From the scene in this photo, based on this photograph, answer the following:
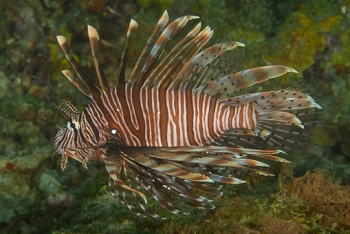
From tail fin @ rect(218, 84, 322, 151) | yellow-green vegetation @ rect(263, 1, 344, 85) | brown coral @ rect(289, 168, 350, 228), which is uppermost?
yellow-green vegetation @ rect(263, 1, 344, 85)

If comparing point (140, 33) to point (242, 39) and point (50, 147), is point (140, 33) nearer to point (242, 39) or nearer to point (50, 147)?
point (242, 39)

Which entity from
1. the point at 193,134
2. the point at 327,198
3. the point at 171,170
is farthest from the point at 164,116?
the point at 327,198

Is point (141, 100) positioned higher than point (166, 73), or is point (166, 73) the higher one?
point (166, 73)

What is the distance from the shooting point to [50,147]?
620 cm

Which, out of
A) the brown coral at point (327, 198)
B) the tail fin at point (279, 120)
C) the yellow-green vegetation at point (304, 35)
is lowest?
the brown coral at point (327, 198)

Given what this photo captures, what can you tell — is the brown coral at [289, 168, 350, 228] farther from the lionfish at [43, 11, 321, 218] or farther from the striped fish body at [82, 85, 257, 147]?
the striped fish body at [82, 85, 257, 147]

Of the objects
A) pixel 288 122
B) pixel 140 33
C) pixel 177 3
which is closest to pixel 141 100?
pixel 288 122

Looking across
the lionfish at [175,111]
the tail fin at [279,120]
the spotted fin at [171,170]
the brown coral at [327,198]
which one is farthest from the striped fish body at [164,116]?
the brown coral at [327,198]

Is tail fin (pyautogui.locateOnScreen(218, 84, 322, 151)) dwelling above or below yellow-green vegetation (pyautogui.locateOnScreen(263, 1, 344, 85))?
below

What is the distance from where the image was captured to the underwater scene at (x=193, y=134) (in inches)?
110

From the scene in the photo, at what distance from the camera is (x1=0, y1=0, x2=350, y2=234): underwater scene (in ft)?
9.17

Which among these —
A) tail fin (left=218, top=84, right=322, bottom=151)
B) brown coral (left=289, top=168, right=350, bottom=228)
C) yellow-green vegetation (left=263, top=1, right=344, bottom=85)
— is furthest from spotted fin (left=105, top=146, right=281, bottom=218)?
yellow-green vegetation (left=263, top=1, right=344, bottom=85)

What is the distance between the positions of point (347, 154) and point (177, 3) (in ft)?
14.9

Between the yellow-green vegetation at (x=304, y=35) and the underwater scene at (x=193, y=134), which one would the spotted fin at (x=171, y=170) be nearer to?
the underwater scene at (x=193, y=134)
